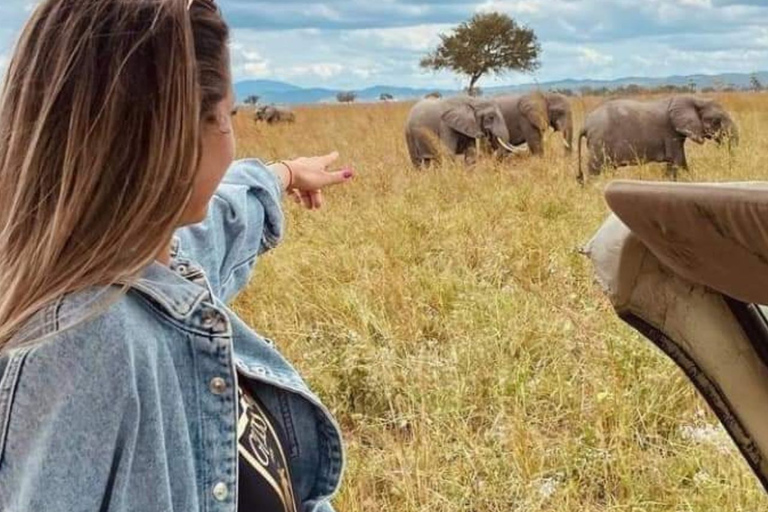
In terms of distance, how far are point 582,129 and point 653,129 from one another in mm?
630

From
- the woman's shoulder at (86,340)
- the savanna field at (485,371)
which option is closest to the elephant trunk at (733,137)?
the savanna field at (485,371)

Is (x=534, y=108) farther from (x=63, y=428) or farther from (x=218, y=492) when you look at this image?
(x=63, y=428)

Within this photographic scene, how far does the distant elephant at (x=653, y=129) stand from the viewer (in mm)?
9555

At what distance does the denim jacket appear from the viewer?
87 centimetres

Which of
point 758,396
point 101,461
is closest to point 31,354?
point 101,461

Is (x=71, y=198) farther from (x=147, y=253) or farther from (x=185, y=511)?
(x=185, y=511)

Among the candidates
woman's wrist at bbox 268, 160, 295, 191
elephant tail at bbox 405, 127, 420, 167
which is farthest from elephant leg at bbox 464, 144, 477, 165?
woman's wrist at bbox 268, 160, 295, 191

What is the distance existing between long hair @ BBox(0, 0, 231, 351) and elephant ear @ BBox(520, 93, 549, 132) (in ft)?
36.0

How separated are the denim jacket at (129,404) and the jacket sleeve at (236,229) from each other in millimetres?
196

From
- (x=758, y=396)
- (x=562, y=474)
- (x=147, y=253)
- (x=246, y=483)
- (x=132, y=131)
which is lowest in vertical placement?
(x=562, y=474)

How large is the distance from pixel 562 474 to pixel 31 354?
1848mm

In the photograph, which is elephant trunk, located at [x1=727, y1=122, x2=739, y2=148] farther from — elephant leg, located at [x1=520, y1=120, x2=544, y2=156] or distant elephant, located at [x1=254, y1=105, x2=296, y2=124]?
distant elephant, located at [x1=254, y1=105, x2=296, y2=124]

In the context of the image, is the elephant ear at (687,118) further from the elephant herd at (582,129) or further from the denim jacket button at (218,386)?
the denim jacket button at (218,386)

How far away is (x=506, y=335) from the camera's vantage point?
3.38 m
